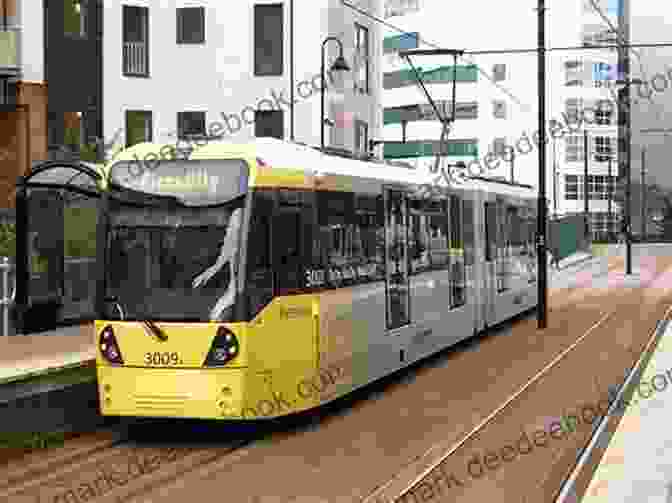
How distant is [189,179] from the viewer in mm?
12586

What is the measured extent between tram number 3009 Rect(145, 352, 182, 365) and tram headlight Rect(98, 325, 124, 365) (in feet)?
1.06

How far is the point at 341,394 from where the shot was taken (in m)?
14.1

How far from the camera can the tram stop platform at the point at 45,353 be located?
42.5 ft

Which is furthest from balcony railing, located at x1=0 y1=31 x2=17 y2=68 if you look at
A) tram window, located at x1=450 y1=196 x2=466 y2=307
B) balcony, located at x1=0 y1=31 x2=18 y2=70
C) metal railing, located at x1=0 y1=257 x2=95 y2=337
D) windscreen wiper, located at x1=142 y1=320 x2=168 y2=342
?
windscreen wiper, located at x1=142 y1=320 x2=168 y2=342

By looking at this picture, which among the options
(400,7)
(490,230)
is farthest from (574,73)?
(490,230)

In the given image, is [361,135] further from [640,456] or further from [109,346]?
[640,456]

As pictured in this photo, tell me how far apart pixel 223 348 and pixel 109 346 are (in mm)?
1273

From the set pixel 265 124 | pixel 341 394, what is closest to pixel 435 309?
pixel 341 394

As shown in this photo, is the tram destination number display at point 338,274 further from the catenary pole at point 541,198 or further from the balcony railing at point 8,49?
the balcony railing at point 8,49

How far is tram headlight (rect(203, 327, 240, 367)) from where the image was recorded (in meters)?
12.1

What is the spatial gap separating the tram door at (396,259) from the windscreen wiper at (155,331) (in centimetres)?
443

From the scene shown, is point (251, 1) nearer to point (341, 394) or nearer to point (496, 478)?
point (341, 394)

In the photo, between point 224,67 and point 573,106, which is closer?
point 224,67

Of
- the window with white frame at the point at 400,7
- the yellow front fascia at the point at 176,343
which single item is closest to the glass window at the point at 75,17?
the yellow front fascia at the point at 176,343
